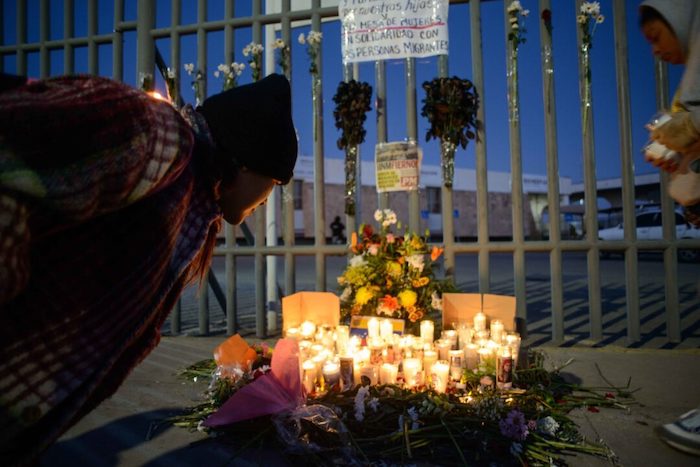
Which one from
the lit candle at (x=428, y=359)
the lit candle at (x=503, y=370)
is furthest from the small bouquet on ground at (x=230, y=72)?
the lit candle at (x=503, y=370)

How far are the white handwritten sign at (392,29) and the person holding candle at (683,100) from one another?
2819 mm

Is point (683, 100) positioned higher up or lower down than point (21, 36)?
lower down

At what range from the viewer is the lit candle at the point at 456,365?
2.99 meters

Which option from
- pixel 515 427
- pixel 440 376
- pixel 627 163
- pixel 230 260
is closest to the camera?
pixel 515 427

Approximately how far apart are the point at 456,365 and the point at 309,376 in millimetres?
979

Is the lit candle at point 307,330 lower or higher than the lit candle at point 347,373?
higher

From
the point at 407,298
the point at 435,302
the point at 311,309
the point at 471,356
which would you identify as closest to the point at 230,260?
the point at 311,309

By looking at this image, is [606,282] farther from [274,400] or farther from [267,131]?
[267,131]

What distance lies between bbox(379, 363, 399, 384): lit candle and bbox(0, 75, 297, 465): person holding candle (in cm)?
193

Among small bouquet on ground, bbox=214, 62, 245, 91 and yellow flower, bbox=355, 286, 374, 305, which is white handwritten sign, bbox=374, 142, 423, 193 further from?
small bouquet on ground, bbox=214, 62, 245, 91

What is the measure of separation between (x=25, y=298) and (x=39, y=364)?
0.15m

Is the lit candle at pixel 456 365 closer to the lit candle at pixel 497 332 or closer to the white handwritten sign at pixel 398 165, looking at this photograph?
the lit candle at pixel 497 332

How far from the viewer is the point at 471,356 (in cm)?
319

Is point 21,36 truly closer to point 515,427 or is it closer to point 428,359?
point 428,359
